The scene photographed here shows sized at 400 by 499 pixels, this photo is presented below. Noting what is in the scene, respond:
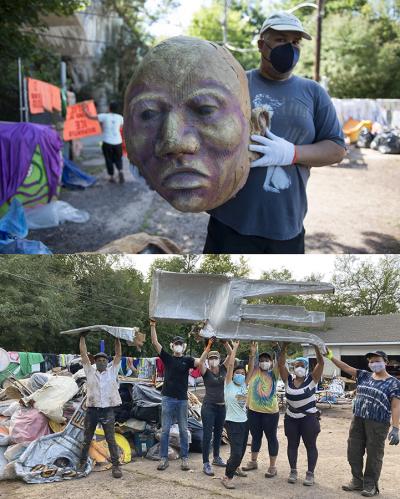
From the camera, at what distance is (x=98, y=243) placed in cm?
486

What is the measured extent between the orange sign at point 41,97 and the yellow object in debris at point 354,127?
490cm

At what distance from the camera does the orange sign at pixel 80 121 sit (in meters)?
8.07

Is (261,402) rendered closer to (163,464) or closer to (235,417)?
(235,417)

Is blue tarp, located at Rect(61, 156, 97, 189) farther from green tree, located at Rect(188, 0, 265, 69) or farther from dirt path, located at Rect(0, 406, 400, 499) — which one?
dirt path, located at Rect(0, 406, 400, 499)

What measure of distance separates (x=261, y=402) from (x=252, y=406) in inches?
2.7

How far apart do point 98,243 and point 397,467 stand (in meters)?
2.91

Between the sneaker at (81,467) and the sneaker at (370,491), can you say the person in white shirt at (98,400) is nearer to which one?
the sneaker at (81,467)

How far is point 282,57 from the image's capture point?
1841 mm

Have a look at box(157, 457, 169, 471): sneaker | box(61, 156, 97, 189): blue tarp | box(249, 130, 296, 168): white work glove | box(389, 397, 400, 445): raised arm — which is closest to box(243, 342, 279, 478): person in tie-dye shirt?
box(157, 457, 169, 471): sneaker

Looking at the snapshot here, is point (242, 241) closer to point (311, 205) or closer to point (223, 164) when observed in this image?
point (223, 164)

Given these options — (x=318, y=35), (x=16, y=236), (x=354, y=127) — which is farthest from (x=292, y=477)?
(x=354, y=127)

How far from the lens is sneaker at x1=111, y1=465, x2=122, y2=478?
11.0 feet

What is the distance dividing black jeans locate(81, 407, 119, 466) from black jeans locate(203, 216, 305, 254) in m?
1.82

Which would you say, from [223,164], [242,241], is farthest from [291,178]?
[223,164]
